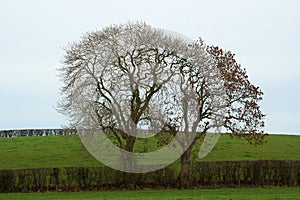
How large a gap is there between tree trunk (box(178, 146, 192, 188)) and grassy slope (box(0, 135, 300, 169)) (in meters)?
6.07

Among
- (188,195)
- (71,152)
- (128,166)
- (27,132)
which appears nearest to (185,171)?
(128,166)

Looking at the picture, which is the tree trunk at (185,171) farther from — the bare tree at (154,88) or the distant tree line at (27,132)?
the distant tree line at (27,132)

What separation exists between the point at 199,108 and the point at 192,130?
1325 millimetres

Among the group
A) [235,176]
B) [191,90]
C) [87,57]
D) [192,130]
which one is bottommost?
Answer: [235,176]

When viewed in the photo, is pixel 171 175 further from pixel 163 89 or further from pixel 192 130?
pixel 163 89

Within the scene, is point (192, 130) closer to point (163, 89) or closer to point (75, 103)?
point (163, 89)

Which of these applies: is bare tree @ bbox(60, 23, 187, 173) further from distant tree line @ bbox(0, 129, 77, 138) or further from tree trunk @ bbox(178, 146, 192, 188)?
distant tree line @ bbox(0, 129, 77, 138)

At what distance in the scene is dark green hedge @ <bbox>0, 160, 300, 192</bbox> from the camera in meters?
27.0

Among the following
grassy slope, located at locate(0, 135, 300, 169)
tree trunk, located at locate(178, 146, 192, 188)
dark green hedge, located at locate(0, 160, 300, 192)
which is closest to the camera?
dark green hedge, located at locate(0, 160, 300, 192)

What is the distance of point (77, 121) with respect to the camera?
27.9 m

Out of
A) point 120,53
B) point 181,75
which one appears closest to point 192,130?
point 181,75

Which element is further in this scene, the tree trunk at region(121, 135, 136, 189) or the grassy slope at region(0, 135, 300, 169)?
the grassy slope at region(0, 135, 300, 169)

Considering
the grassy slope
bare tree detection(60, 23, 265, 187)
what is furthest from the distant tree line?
bare tree detection(60, 23, 265, 187)

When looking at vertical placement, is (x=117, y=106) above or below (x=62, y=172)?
above
